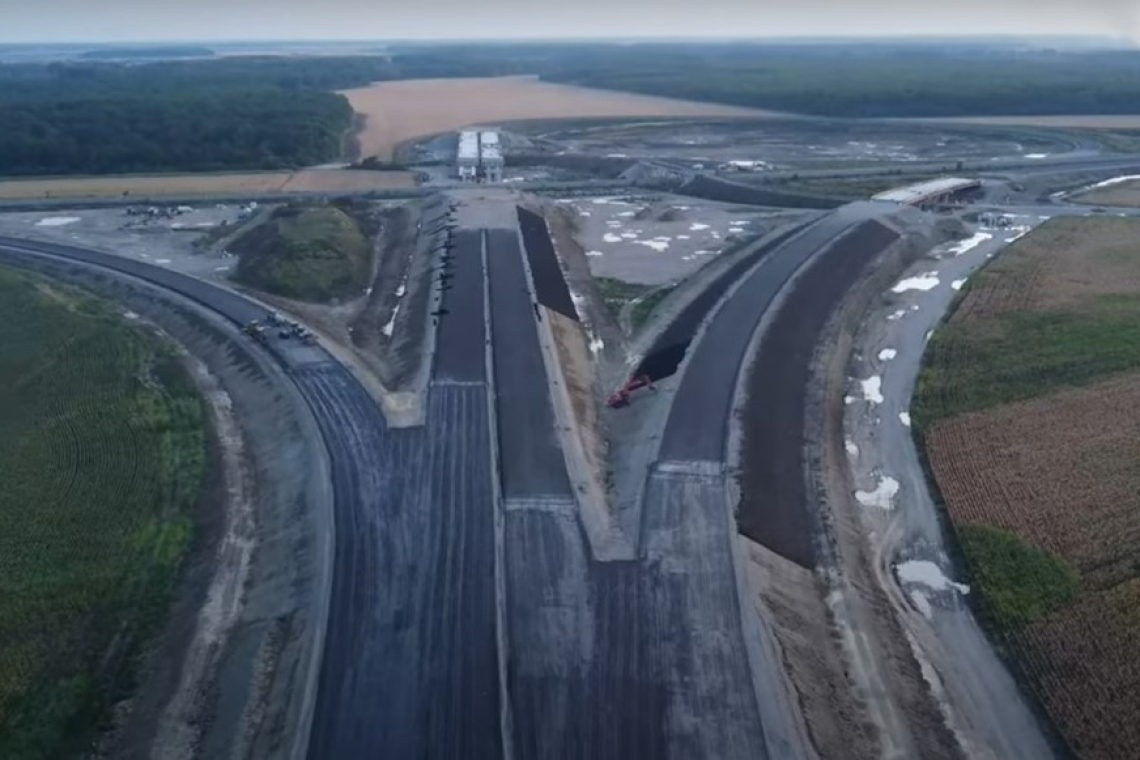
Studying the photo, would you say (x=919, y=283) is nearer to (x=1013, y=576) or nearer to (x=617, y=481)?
(x=1013, y=576)

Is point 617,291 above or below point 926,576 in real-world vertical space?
above

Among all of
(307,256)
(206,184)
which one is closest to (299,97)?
(206,184)

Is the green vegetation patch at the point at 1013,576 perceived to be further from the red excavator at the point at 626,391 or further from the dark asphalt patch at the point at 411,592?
the dark asphalt patch at the point at 411,592

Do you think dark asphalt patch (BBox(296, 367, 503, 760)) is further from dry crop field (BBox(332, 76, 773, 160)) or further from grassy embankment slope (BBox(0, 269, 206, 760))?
dry crop field (BBox(332, 76, 773, 160))

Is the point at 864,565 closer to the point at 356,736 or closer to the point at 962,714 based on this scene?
the point at 962,714

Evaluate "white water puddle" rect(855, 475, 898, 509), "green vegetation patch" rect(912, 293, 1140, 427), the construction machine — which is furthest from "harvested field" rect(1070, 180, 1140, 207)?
the construction machine

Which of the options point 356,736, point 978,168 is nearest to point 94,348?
point 356,736

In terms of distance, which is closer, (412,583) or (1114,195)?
(412,583)

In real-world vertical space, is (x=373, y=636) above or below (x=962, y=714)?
above
